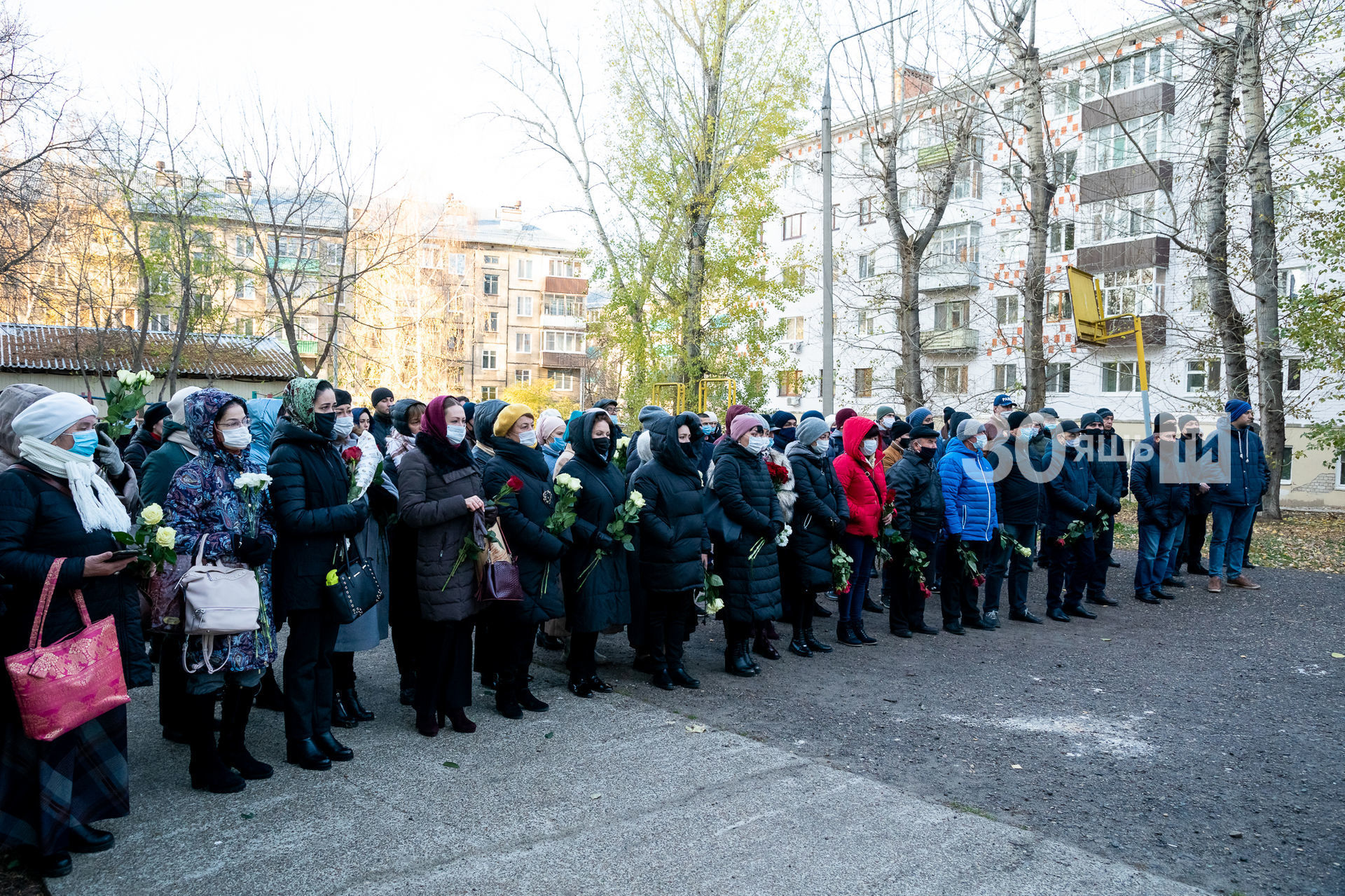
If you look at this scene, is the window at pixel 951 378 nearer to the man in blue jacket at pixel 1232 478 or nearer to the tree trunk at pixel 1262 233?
the tree trunk at pixel 1262 233

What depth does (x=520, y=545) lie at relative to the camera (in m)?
6.15

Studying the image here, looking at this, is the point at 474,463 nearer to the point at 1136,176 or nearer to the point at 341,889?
the point at 341,889

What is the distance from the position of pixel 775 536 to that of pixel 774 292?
1788 centimetres

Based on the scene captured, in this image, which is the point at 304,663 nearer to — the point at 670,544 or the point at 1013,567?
the point at 670,544

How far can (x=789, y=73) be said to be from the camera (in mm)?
24219

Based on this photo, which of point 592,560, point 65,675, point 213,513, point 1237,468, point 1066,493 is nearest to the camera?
point 65,675

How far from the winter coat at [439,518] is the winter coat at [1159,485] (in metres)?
8.84

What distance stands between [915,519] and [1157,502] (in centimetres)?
416

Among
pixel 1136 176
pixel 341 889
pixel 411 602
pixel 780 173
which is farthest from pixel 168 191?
pixel 1136 176

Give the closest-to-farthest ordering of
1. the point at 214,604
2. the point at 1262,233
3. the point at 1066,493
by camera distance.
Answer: the point at 214,604, the point at 1066,493, the point at 1262,233

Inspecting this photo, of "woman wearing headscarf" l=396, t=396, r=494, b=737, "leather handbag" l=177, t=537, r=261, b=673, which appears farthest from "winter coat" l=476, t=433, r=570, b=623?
"leather handbag" l=177, t=537, r=261, b=673

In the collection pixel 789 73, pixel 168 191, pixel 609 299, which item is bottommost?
pixel 609 299

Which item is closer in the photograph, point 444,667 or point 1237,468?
point 444,667

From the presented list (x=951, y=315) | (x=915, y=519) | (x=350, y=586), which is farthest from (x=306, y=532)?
(x=951, y=315)
